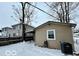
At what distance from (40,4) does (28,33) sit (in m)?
0.84

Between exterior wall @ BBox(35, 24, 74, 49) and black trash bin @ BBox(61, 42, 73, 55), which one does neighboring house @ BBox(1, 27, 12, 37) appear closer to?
exterior wall @ BBox(35, 24, 74, 49)

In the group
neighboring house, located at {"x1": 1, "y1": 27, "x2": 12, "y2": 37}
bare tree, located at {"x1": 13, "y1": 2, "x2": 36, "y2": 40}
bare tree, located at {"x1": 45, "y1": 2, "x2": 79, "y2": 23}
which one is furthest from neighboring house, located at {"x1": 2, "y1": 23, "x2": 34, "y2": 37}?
bare tree, located at {"x1": 45, "y1": 2, "x2": 79, "y2": 23}

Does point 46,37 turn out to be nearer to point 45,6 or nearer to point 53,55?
point 53,55

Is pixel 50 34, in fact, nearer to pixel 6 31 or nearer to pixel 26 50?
pixel 26 50

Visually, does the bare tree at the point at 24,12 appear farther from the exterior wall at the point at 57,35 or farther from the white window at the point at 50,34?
the white window at the point at 50,34

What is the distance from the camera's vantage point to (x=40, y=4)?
4141 mm

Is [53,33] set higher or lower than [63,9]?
lower

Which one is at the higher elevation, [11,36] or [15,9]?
[15,9]

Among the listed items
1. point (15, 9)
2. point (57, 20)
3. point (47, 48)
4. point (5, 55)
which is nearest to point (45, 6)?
point (57, 20)

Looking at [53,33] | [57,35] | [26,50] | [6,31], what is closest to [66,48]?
[57,35]

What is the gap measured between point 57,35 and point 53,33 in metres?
0.12

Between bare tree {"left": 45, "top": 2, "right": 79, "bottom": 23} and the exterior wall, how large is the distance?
0.22 meters

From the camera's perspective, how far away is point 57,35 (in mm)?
Result: 4086

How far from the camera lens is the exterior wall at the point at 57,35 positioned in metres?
3.98
